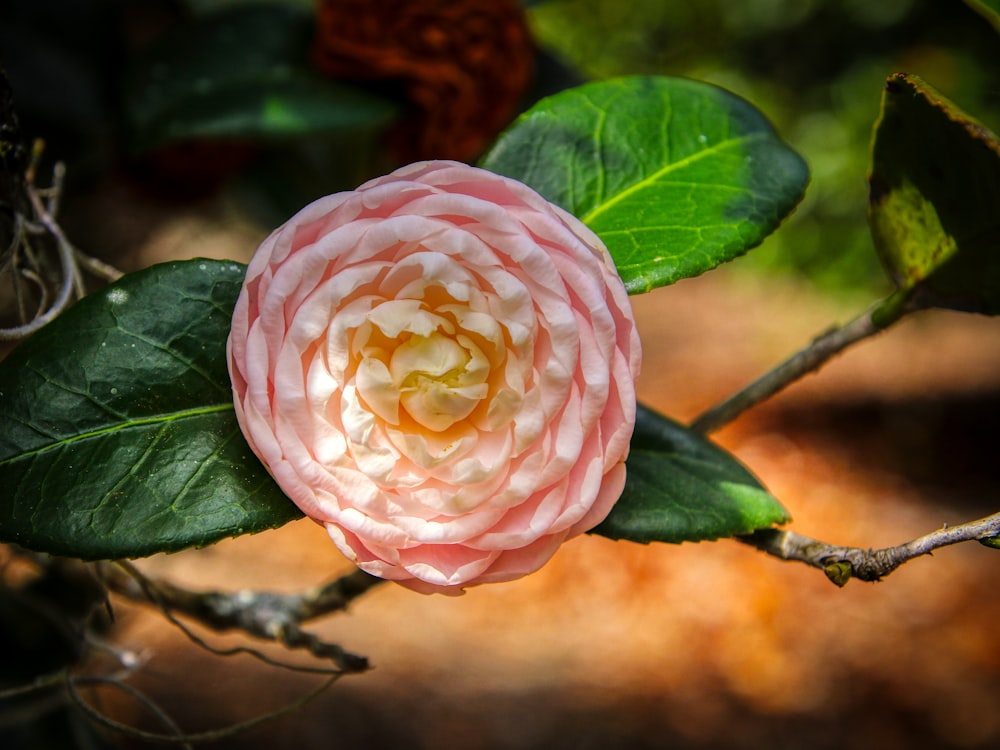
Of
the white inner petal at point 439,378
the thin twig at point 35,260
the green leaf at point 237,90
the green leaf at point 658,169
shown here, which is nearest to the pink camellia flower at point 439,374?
the white inner petal at point 439,378

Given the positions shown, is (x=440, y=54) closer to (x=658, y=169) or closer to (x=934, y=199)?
(x=658, y=169)

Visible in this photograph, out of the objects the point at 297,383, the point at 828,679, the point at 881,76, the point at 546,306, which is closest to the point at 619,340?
the point at 546,306

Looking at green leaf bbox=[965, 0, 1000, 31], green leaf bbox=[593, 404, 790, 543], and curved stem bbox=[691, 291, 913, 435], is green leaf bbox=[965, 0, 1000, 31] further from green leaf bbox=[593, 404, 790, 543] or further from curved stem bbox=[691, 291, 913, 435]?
green leaf bbox=[593, 404, 790, 543]

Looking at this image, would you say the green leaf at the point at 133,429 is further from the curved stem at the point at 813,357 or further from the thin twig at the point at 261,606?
the curved stem at the point at 813,357

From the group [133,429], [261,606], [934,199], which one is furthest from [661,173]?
[261,606]

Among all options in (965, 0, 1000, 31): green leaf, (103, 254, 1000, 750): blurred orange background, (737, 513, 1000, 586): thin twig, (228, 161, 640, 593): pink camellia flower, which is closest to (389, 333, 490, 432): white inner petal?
(228, 161, 640, 593): pink camellia flower
